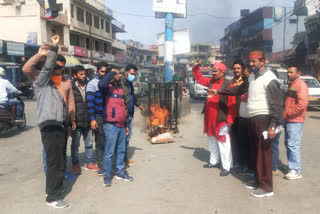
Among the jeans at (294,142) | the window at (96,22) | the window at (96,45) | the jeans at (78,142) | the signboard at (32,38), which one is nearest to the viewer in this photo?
the jeans at (294,142)

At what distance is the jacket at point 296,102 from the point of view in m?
4.04

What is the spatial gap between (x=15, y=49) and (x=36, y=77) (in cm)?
1906

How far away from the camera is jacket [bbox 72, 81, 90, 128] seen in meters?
4.43

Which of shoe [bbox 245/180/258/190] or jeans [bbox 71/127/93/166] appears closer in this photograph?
shoe [bbox 245/180/258/190]

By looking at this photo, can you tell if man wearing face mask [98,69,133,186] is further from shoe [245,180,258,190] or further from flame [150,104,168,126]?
flame [150,104,168,126]

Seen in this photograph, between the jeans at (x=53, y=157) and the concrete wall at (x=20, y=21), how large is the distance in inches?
938

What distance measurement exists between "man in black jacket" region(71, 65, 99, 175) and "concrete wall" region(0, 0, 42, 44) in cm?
2247

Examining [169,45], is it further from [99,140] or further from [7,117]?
[99,140]

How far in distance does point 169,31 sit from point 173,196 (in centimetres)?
868

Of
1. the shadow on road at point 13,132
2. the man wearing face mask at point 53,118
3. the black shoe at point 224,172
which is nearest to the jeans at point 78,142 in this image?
the man wearing face mask at point 53,118

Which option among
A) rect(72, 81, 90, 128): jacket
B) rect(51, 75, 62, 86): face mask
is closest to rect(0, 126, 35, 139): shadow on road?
rect(72, 81, 90, 128): jacket

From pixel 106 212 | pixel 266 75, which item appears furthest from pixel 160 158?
pixel 266 75

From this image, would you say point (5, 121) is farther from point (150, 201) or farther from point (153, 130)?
point (150, 201)

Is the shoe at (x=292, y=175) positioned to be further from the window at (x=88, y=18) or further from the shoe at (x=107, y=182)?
the window at (x=88, y=18)
